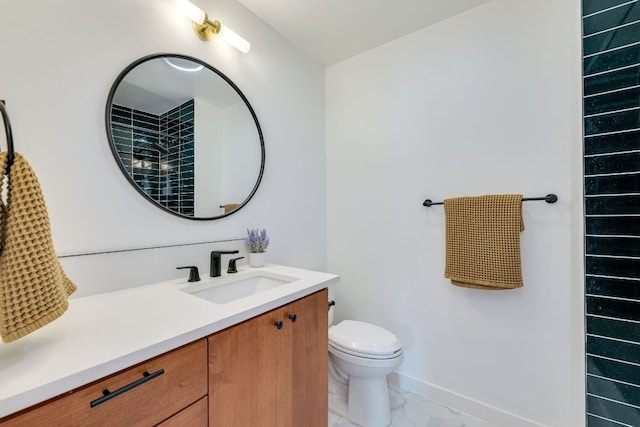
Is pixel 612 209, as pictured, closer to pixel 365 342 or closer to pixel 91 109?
pixel 365 342

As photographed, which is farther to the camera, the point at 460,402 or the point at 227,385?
the point at 460,402

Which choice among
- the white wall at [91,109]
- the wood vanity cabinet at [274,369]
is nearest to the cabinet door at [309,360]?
the wood vanity cabinet at [274,369]

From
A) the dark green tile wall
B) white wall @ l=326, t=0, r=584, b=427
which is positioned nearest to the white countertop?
white wall @ l=326, t=0, r=584, b=427

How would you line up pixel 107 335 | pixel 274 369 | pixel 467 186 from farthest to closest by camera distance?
pixel 467 186, pixel 274 369, pixel 107 335

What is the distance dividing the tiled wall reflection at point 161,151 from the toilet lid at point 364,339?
1049 mm

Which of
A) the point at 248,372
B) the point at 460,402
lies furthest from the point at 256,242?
the point at 460,402

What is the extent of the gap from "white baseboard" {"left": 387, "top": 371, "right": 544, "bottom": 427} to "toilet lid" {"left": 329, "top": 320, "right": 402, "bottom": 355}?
48 cm

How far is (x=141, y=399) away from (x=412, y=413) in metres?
1.55

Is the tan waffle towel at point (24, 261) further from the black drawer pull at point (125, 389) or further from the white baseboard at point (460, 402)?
the white baseboard at point (460, 402)

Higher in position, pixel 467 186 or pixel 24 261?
pixel 467 186

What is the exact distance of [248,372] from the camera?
2.86 ft

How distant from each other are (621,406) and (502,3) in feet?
6.65

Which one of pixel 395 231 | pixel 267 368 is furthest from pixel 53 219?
pixel 395 231

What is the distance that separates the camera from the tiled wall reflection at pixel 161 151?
44.4 inches
